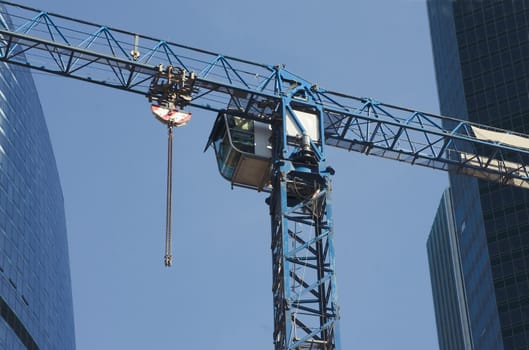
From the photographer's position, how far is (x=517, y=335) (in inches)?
4811

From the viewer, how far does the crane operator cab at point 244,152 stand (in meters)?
53.1

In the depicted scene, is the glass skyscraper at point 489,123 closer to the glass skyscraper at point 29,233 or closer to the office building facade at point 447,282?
the office building facade at point 447,282

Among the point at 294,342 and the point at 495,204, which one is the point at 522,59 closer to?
the point at 495,204

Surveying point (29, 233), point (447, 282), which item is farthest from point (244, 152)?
point (447, 282)


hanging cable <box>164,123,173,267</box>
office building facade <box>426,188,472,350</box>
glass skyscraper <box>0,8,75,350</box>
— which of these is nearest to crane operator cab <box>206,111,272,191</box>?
hanging cable <box>164,123,173,267</box>

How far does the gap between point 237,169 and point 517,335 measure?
75664 mm

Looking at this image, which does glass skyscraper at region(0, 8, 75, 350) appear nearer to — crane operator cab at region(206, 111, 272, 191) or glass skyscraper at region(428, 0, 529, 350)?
glass skyscraper at region(428, 0, 529, 350)

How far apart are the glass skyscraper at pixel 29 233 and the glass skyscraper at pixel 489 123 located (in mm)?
44872

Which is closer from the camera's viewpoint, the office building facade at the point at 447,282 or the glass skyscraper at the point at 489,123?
the glass skyscraper at the point at 489,123

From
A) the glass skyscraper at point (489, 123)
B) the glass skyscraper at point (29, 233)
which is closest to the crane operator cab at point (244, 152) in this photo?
the glass skyscraper at point (29, 233)

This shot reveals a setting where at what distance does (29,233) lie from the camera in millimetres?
115312

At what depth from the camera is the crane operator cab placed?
5309 cm

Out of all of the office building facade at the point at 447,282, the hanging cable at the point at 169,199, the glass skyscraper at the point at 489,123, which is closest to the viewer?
the hanging cable at the point at 169,199

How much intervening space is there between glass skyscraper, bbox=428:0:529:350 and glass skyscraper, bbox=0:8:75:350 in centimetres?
4487
